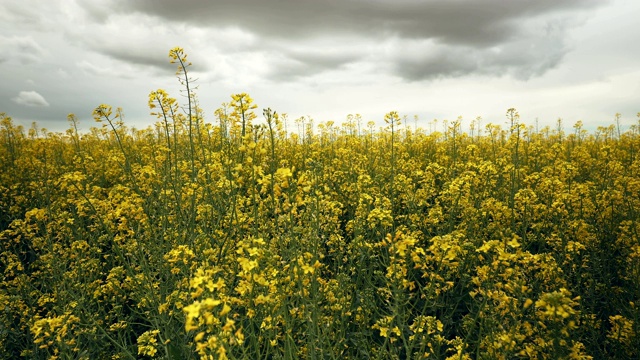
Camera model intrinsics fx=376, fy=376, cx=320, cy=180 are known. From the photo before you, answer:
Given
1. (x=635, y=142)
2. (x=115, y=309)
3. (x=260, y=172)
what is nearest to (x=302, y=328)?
(x=260, y=172)

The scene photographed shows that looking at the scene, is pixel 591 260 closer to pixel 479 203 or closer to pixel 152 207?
pixel 479 203

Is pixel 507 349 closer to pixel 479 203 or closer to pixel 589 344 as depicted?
pixel 589 344

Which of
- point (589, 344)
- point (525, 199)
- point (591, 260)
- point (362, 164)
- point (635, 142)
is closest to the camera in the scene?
point (589, 344)

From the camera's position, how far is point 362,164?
7844 millimetres

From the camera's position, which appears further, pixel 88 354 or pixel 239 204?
pixel 239 204

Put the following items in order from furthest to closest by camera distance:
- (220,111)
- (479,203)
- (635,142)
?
(635,142)
(220,111)
(479,203)

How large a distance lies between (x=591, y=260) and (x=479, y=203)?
150cm

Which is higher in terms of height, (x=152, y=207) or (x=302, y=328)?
(x=152, y=207)

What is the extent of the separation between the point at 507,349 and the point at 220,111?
25.8 feet

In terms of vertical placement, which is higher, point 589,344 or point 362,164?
point 362,164

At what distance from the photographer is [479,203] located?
208 inches

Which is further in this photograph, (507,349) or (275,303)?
(275,303)

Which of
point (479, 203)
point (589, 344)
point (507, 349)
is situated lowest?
point (589, 344)

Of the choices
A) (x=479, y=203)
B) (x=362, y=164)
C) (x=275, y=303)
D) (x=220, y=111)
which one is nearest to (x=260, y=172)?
(x=275, y=303)
